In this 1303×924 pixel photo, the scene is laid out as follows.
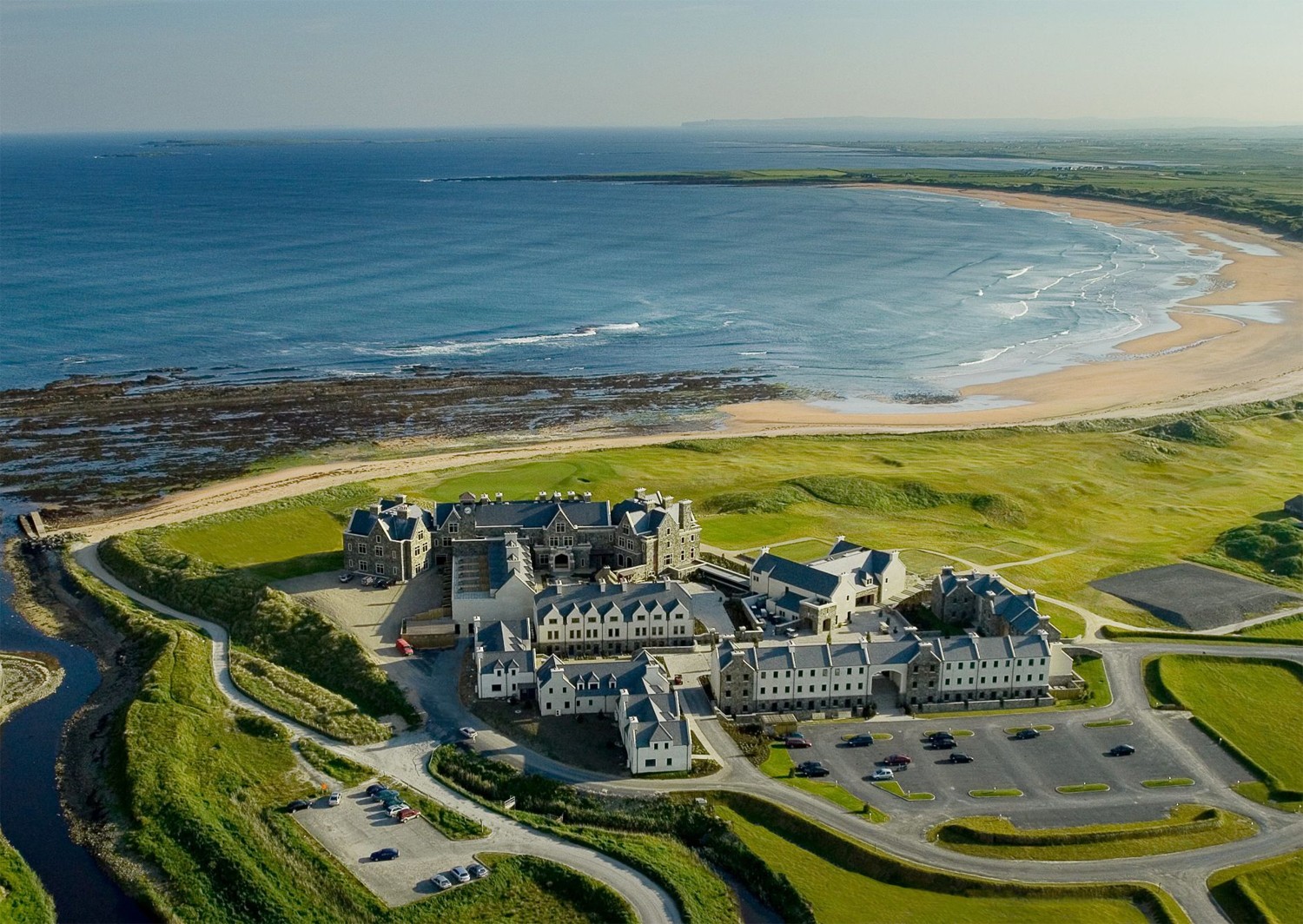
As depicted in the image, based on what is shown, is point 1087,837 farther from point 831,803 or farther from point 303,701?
point 303,701

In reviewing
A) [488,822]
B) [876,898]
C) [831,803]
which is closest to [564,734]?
[488,822]

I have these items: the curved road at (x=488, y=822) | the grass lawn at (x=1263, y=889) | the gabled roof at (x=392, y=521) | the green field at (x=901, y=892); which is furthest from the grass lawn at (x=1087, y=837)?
the gabled roof at (x=392, y=521)

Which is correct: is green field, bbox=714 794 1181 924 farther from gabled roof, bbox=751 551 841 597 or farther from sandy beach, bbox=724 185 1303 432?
sandy beach, bbox=724 185 1303 432

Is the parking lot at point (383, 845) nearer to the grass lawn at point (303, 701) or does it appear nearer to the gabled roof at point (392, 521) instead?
the grass lawn at point (303, 701)

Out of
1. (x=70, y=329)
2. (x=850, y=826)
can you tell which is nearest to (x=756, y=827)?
(x=850, y=826)

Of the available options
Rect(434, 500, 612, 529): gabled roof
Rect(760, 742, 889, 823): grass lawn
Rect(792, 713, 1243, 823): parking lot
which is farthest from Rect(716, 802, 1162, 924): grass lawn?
Rect(434, 500, 612, 529): gabled roof

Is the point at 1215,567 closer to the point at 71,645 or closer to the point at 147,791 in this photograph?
the point at 147,791
